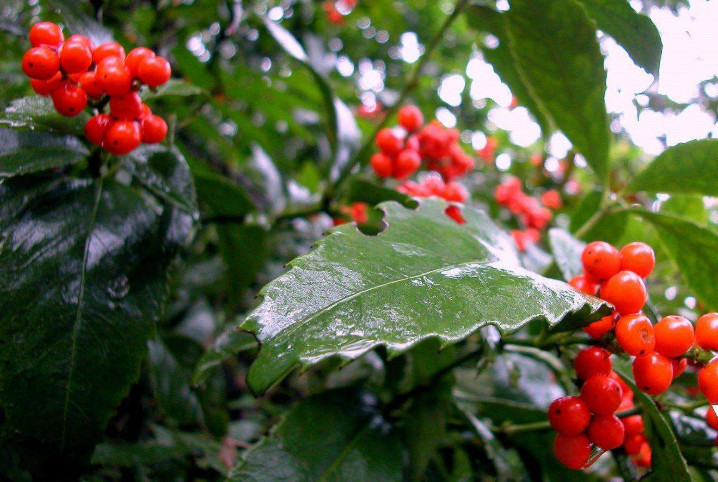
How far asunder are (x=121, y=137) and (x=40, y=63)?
144mm

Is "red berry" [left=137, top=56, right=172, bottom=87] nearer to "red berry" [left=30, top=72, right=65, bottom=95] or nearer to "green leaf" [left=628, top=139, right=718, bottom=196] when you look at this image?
"red berry" [left=30, top=72, right=65, bottom=95]

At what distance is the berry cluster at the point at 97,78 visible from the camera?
0.73 metres

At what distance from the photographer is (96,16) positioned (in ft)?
3.41

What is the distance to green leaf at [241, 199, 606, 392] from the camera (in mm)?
514

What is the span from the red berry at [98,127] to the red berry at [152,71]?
0.26 ft

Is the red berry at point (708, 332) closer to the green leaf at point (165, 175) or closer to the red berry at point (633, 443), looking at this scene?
the red berry at point (633, 443)

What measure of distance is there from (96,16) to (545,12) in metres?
0.88

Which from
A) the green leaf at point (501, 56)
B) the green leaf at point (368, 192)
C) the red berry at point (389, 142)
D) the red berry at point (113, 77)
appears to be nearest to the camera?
the red berry at point (113, 77)

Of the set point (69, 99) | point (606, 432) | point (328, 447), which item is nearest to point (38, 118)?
point (69, 99)

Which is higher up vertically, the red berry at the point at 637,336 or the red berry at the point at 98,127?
the red berry at the point at 637,336

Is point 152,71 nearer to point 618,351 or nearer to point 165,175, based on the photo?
point 165,175

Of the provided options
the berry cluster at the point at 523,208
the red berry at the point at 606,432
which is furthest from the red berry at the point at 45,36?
the berry cluster at the point at 523,208

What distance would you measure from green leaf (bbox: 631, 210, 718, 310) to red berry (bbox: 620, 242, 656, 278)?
0.28 metres

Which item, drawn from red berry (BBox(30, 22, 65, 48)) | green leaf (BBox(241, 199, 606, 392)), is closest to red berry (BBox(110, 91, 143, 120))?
red berry (BBox(30, 22, 65, 48))
